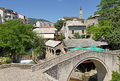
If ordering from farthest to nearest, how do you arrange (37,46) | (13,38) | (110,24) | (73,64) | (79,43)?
(37,46)
(110,24)
(79,43)
(13,38)
(73,64)

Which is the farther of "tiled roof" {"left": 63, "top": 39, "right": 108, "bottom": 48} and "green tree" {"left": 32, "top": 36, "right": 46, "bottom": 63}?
"green tree" {"left": 32, "top": 36, "right": 46, "bottom": 63}

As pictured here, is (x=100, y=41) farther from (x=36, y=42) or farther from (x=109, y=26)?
(x=36, y=42)

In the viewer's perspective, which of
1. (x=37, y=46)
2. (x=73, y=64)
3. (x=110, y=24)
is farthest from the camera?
(x=37, y=46)

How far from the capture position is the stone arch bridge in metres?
9.94

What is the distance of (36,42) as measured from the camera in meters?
Answer: 24.8

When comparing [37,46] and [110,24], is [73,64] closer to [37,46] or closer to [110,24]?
[37,46]

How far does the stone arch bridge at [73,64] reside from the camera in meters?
9.94

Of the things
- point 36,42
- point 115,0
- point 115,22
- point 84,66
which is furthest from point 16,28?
point 115,0

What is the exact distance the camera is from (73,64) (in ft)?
37.5

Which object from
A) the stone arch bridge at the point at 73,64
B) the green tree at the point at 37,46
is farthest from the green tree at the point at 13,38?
the green tree at the point at 37,46

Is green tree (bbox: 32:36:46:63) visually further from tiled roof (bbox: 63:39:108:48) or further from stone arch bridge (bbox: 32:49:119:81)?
stone arch bridge (bbox: 32:49:119:81)

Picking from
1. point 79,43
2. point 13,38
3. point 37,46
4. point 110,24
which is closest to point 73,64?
point 13,38

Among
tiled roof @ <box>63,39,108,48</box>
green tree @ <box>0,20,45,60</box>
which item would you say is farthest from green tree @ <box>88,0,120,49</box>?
green tree @ <box>0,20,45,60</box>

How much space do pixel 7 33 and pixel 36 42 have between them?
1053 cm
